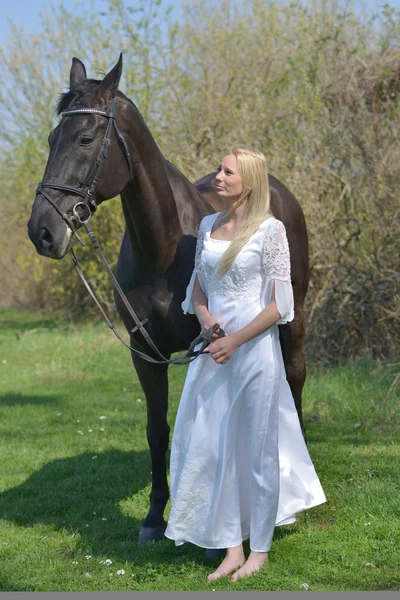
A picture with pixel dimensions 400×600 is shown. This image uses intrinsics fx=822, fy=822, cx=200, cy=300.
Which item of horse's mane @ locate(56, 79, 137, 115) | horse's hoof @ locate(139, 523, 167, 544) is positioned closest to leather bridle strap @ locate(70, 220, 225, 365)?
horse's mane @ locate(56, 79, 137, 115)

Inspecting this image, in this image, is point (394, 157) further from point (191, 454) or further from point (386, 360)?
point (191, 454)

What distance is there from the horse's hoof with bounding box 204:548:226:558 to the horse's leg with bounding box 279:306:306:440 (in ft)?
5.11

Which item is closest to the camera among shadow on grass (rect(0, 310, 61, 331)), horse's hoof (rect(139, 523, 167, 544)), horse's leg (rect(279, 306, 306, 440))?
horse's hoof (rect(139, 523, 167, 544))

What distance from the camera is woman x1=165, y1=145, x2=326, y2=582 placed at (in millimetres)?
3846

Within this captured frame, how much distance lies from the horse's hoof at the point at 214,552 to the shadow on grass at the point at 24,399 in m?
4.96

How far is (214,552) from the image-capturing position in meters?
4.17

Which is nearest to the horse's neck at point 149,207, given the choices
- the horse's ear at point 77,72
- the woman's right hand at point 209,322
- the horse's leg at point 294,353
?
the horse's ear at point 77,72

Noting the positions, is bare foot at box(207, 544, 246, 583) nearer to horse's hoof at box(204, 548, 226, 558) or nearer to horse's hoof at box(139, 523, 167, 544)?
horse's hoof at box(204, 548, 226, 558)

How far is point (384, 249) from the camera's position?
352 inches

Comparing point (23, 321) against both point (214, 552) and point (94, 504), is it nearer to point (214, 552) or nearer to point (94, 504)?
point (94, 504)

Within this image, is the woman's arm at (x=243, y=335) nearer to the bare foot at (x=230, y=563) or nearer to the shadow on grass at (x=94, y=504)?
the bare foot at (x=230, y=563)

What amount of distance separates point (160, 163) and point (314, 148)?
6091mm

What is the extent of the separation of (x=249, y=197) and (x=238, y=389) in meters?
0.92

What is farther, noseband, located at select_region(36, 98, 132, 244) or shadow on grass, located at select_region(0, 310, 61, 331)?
shadow on grass, located at select_region(0, 310, 61, 331)
